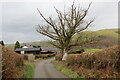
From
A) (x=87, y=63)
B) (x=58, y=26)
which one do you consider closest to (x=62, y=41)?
(x=58, y=26)

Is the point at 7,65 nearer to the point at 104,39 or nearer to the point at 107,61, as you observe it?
the point at 107,61

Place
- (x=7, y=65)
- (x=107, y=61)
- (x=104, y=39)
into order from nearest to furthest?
(x=7, y=65) < (x=107, y=61) < (x=104, y=39)

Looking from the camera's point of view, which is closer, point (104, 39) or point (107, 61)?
point (107, 61)

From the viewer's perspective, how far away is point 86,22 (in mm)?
22609

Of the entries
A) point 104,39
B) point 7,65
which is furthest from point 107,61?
point 104,39

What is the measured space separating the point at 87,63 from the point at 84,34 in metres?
15.0

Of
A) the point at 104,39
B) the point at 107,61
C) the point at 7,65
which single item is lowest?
the point at 7,65

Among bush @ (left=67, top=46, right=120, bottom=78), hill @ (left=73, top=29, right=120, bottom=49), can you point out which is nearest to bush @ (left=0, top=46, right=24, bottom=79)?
bush @ (left=67, top=46, right=120, bottom=78)

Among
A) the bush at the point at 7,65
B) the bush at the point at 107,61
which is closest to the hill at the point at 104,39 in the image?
the bush at the point at 107,61

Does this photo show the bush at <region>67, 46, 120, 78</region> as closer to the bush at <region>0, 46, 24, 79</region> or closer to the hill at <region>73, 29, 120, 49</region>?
the hill at <region>73, 29, 120, 49</region>

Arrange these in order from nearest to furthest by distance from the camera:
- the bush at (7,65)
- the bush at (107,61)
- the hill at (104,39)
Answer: the bush at (7,65) < the bush at (107,61) < the hill at (104,39)

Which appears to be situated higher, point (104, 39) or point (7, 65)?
point (104, 39)

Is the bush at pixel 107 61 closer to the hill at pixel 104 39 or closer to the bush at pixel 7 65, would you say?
→ the hill at pixel 104 39

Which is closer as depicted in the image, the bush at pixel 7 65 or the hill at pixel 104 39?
the bush at pixel 7 65
